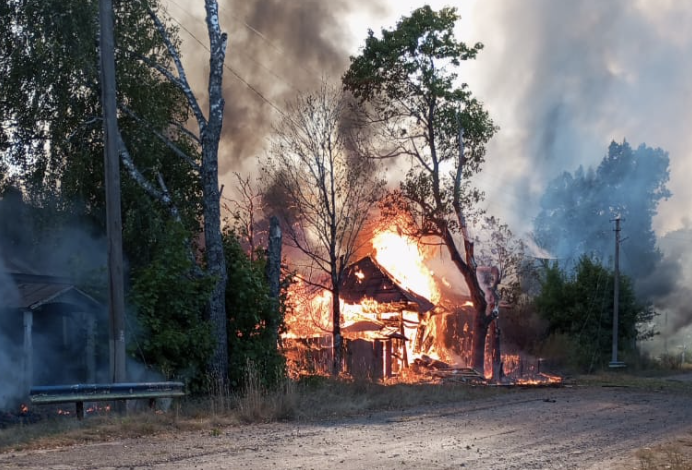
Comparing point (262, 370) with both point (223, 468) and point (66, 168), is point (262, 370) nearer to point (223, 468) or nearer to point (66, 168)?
point (66, 168)

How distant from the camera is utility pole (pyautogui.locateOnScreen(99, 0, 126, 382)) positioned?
14.6 metres

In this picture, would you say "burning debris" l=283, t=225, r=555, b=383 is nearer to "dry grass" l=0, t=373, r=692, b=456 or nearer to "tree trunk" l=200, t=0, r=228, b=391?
"dry grass" l=0, t=373, r=692, b=456

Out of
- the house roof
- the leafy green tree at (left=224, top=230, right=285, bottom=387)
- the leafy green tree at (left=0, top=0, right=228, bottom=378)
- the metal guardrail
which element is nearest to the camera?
the metal guardrail

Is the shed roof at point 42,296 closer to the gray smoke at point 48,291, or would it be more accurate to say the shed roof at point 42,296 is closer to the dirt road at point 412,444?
→ the gray smoke at point 48,291

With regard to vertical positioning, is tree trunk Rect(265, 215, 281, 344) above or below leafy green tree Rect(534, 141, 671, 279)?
below

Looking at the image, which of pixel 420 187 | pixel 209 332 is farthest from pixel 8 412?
pixel 420 187

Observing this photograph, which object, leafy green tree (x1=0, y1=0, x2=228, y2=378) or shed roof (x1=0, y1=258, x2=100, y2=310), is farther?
leafy green tree (x1=0, y1=0, x2=228, y2=378)

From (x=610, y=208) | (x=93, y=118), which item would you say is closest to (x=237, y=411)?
(x=93, y=118)

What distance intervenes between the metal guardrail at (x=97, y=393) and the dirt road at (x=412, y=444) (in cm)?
211

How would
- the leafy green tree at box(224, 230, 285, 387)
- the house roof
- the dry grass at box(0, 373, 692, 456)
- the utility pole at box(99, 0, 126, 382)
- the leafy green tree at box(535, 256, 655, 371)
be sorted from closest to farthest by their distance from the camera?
the dry grass at box(0, 373, 692, 456), the utility pole at box(99, 0, 126, 382), the leafy green tree at box(224, 230, 285, 387), the house roof, the leafy green tree at box(535, 256, 655, 371)

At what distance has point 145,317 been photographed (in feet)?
54.6

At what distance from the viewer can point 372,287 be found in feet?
109

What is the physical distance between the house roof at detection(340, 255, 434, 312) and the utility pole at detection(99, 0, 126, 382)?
57.2 feet

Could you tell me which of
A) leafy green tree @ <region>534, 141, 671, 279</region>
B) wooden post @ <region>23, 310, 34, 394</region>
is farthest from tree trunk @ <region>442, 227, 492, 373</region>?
leafy green tree @ <region>534, 141, 671, 279</region>
